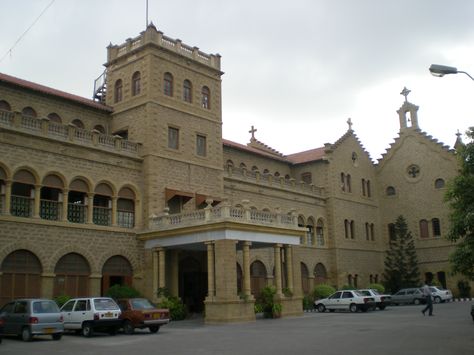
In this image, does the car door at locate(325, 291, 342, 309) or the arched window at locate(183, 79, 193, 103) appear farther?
the car door at locate(325, 291, 342, 309)

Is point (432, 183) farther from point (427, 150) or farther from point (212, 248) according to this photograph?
point (212, 248)

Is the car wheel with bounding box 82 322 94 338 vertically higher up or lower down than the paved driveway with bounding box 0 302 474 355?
higher up

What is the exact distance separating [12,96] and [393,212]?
37897 mm

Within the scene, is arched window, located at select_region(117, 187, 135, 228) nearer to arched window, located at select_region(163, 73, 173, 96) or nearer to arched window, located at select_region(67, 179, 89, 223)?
arched window, located at select_region(67, 179, 89, 223)

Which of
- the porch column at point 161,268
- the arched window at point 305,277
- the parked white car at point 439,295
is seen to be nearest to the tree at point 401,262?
the parked white car at point 439,295

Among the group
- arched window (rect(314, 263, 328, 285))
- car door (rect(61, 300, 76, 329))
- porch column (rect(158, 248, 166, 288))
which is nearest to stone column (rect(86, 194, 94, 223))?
porch column (rect(158, 248, 166, 288))

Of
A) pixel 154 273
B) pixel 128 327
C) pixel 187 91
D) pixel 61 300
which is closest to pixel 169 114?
pixel 187 91

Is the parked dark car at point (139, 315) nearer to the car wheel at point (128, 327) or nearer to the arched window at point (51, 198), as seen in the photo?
the car wheel at point (128, 327)

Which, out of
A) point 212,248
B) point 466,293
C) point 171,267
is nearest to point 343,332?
point 212,248

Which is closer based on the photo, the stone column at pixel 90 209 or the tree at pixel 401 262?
the stone column at pixel 90 209

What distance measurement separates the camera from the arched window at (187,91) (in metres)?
36.2

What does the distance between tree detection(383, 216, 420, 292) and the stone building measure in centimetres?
852

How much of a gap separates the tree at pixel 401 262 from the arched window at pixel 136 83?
95.3 feet

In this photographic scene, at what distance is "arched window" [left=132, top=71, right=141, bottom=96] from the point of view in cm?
3481
